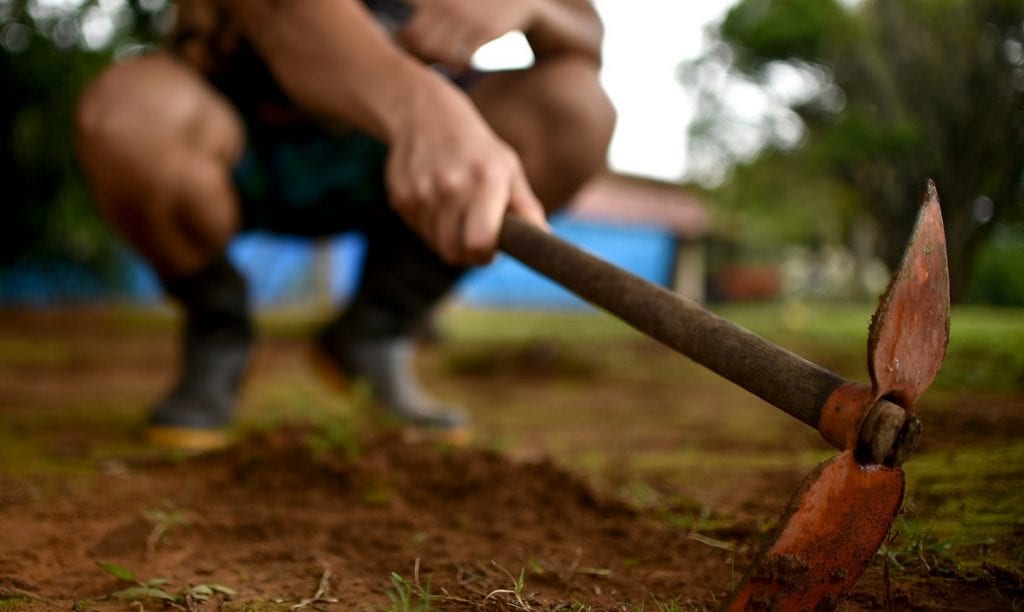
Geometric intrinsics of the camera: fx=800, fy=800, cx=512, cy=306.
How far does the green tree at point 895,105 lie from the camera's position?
1.70m

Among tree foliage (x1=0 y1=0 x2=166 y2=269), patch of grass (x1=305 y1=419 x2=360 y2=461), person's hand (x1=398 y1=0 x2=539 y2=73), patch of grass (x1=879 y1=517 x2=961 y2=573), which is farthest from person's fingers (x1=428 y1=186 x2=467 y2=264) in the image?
tree foliage (x1=0 y1=0 x2=166 y2=269)

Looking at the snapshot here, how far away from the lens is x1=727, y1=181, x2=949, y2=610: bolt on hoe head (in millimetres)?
720

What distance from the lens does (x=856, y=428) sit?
2.38 feet

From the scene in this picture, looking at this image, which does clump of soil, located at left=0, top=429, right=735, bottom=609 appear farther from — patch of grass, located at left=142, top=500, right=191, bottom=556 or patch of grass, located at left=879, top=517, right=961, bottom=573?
patch of grass, located at left=879, top=517, right=961, bottom=573

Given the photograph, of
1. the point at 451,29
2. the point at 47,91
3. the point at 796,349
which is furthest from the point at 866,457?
the point at 47,91

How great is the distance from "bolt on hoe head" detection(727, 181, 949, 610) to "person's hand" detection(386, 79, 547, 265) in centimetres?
57

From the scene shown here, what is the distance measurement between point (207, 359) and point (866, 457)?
1.59 meters

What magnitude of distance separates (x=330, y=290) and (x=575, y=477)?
7415 mm

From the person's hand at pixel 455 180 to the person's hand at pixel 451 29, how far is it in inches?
7.2

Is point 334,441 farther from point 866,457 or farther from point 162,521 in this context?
point 866,457

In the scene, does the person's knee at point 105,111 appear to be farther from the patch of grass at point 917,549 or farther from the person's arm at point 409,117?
the patch of grass at point 917,549

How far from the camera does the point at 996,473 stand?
1.16 metres

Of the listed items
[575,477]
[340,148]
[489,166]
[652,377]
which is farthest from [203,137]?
[652,377]

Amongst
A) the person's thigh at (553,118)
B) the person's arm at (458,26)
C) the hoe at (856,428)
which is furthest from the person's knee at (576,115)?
the hoe at (856,428)
